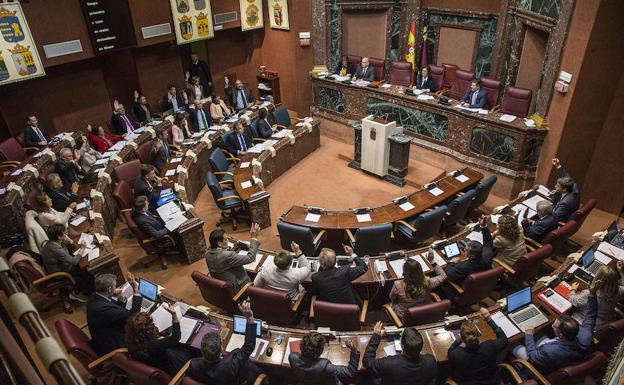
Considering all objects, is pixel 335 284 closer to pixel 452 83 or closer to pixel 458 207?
pixel 458 207

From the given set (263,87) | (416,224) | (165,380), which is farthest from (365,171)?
(165,380)

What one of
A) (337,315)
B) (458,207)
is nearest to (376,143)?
(458,207)

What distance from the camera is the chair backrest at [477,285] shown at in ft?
15.9

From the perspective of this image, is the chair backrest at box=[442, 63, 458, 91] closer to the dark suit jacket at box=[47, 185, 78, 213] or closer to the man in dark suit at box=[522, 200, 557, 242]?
the man in dark suit at box=[522, 200, 557, 242]

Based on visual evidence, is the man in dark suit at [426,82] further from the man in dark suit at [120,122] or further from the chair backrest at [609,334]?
the chair backrest at [609,334]

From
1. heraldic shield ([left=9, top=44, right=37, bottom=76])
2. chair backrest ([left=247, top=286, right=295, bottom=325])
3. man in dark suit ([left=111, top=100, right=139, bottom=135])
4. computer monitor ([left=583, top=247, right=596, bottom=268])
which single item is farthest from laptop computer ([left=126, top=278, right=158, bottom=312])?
heraldic shield ([left=9, top=44, right=37, bottom=76])

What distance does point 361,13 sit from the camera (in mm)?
11023

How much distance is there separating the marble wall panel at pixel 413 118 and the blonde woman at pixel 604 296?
202 inches

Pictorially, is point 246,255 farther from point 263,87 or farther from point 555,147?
point 263,87

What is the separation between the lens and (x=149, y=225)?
20.1 ft

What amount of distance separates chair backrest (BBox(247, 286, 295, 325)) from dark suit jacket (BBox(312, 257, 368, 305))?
0.37 m

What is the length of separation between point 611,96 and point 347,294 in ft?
18.2

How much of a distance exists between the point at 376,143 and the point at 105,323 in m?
6.00

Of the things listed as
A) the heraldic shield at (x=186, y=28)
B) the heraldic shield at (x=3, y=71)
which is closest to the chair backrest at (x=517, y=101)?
the heraldic shield at (x=186, y=28)
